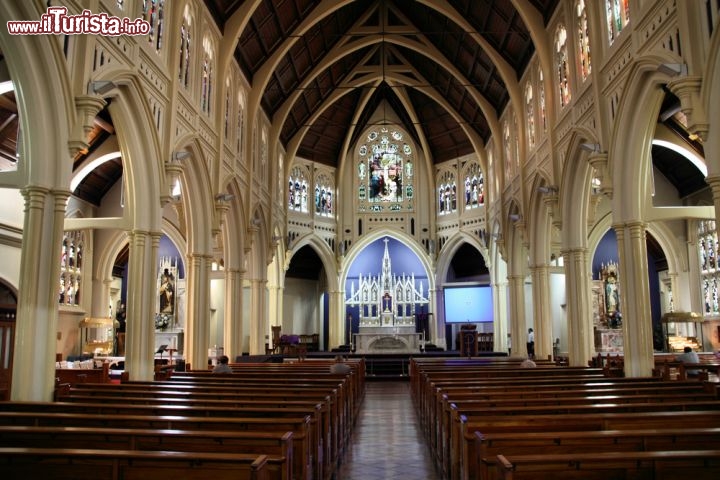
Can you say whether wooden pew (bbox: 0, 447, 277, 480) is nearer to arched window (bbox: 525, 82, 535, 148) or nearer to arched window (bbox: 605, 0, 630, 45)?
arched window (bbox: 605, 0, 630, 45)

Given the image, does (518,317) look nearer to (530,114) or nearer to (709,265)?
(709,265)

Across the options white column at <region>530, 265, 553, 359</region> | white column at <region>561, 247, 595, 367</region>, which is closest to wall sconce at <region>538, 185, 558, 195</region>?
white column at <region>561, 247, 595, 367</region>

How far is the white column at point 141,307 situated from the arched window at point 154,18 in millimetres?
4637

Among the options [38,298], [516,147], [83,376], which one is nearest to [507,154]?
[516,147]

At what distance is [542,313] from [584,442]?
17084 mm

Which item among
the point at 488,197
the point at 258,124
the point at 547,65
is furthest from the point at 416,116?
the point at 547,65

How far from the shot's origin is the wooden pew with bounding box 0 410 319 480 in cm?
616

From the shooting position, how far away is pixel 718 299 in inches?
932

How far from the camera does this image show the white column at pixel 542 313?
71.6 ft

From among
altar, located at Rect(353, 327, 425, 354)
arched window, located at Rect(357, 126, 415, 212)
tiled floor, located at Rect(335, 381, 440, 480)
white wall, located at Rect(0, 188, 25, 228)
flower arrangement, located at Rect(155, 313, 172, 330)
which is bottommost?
tiled floor, located at Rect(335, 381, 440, 480)

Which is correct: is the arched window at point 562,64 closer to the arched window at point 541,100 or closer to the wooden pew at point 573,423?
the arched window at point 541,100

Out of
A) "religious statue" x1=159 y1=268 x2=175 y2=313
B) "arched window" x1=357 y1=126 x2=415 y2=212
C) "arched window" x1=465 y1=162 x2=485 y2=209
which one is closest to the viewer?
"religious statue" x1=159 y1=268 x2=175 y2=313

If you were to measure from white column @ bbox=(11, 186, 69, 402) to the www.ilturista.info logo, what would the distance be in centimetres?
250

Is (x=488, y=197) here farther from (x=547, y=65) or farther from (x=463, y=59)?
(x=547, y=65)
